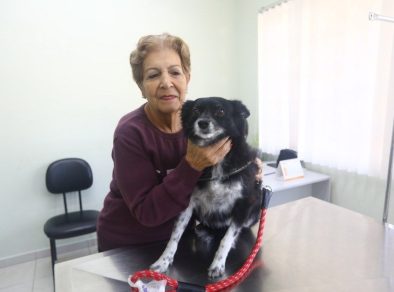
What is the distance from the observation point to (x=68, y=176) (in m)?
2.88

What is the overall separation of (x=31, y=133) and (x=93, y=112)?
61 cm

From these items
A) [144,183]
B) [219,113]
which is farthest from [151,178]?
[219,113]

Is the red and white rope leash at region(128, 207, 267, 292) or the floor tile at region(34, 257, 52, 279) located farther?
the floor tile at region(34, 257, 52, 279)

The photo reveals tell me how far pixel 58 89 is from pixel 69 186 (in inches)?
37.8

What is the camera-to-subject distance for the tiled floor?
8.49ft

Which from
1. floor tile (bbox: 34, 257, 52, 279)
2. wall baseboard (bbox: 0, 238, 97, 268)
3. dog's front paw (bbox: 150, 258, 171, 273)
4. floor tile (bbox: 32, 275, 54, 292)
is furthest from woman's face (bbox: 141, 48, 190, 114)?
wall baseboard (bbox: 0, 238, 97, 268)

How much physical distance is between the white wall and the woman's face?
211 cm

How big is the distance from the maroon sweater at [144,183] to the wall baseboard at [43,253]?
2148mm

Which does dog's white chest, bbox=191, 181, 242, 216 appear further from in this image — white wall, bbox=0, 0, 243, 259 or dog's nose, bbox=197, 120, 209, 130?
white wall, bbox=0, 0, 243, 259

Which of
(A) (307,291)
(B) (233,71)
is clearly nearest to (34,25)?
(B) (233,71)

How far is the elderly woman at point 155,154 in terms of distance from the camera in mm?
945

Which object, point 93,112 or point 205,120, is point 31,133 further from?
point 205,120

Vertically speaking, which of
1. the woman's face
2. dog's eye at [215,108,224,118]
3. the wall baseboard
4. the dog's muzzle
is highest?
the woman's face

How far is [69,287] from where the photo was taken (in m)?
0.94
